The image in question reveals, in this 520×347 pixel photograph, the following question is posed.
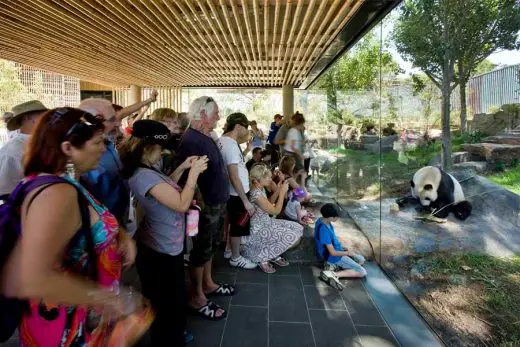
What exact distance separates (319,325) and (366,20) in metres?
3.09

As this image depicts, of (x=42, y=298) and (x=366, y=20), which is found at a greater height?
(x=366, y=20)

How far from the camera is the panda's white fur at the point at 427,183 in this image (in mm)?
2383

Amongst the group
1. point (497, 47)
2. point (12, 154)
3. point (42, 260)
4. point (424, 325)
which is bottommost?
point (424, 325)

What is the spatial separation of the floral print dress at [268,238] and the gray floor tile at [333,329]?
0.90 meters

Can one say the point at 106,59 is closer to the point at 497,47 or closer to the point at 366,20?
the point at 366,20

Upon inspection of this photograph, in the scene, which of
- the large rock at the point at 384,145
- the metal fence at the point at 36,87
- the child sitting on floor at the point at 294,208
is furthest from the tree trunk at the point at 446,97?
the metal fence at the point at 36,87

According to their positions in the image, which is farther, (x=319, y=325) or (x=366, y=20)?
(x=366, y=20)

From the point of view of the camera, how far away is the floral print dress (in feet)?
11.6

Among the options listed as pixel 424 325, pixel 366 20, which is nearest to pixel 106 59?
pixel 366 20

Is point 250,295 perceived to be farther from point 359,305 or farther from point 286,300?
point 359,305

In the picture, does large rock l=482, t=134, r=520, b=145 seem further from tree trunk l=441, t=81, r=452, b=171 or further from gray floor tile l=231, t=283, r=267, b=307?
gray floor tile l=231, t=283, r=267, b=307

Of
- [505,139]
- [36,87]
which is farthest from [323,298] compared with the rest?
[36,87]

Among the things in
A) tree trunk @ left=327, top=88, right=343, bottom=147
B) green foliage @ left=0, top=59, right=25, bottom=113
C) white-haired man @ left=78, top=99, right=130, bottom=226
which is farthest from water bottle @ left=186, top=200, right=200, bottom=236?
green foliage @ left=0, top=59, right=25, bottom=113

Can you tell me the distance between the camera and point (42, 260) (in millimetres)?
920
